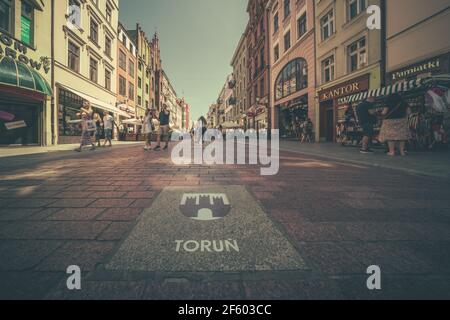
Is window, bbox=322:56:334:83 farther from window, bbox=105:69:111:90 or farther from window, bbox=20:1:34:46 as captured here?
window, bbox=105:69:111:90

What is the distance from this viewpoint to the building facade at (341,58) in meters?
12.9

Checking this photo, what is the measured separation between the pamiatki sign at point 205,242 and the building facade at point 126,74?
28.9 meters

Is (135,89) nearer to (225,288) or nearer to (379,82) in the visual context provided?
(379,82)

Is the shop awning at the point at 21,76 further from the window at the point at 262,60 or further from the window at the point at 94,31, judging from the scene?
the window at the point at 262,60

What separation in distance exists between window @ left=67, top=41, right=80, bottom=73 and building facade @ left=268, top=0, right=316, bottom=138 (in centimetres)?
1724

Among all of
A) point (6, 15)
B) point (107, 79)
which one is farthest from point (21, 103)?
point (107, 79)

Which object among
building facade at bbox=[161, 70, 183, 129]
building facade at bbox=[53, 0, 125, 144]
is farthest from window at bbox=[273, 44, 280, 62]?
building facade at bbox=[53, 0, 125, 144]

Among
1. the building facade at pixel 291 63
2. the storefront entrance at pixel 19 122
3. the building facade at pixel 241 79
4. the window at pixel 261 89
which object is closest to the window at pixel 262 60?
the window at pixel 261 89

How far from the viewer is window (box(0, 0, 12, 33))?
38.7 ft

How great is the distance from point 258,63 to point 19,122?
1052 inches

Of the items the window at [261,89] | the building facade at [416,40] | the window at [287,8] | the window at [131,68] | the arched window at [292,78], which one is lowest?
the building facade at [416,40]

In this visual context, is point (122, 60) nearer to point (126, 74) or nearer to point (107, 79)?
point (126, 74)

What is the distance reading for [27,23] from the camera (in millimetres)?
13289
